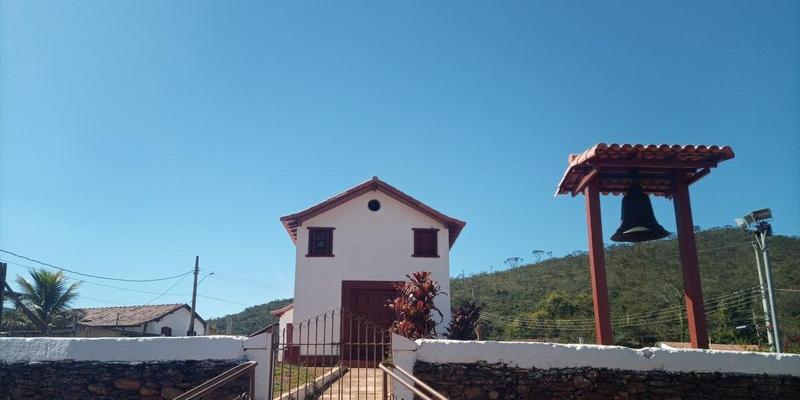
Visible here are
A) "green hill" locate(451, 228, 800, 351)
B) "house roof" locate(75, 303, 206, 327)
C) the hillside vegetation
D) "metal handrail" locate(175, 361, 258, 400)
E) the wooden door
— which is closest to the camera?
"metal handrail" locate(175, 361, 258, 400)

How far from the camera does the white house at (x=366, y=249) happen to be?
15984 mm

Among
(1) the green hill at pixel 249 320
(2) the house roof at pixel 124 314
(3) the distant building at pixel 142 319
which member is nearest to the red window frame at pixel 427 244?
(3) the distant building at pixel 142 319

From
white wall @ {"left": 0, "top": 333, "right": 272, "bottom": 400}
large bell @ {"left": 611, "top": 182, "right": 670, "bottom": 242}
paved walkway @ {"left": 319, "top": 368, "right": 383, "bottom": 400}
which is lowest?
paved walkway @ {"left": 319, "top": 368, "right": 383, "bottom": 400}

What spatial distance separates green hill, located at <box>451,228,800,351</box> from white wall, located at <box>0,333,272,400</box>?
56.8ft

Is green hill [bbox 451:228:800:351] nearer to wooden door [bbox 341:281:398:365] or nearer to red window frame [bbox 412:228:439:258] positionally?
red window frame [bbox 412:228:439:258]

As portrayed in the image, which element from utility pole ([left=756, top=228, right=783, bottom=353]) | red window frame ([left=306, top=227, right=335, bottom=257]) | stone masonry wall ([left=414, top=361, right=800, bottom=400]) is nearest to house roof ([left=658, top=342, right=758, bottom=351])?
stone masonry wall ([left=414, top=361, right=800, bottom=400])

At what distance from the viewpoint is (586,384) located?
796cm

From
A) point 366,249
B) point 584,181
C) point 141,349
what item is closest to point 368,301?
point 366,249

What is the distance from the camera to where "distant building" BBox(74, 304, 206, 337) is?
94.5 feet

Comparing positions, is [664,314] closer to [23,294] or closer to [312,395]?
[312,395]

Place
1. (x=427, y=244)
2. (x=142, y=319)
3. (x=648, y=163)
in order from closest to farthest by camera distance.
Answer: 1. (x=648, y=163)
2. (x=427, y=244)
3. (x=142, y=319)

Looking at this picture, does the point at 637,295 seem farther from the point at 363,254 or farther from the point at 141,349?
the point at 141,349

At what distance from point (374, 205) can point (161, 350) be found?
9180 millimetres

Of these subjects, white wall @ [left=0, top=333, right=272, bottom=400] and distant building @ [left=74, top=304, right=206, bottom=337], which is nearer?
white wall @ [left=0, top=333, right=272, bottom=400]
